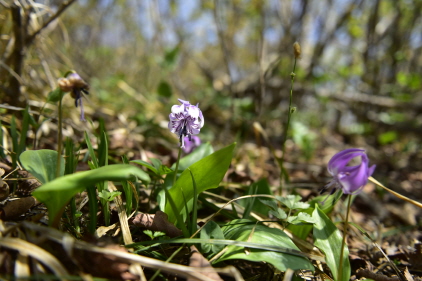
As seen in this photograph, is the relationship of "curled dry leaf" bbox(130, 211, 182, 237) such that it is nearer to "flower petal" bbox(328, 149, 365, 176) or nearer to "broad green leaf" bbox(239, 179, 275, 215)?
"broad green leaf" bbox(239, 179, 275, 215)

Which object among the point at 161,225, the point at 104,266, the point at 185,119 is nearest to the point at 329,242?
the point at 161,225

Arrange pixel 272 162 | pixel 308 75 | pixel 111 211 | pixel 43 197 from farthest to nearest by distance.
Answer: pixel 308 75, pixel 272 162, pixel 111 211, pixel 43 197

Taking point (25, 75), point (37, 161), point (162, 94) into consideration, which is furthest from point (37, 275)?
point (162, 94)

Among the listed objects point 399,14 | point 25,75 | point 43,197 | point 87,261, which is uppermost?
point 399,14

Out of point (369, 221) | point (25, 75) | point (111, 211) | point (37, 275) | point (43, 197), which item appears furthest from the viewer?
point (25, 75)

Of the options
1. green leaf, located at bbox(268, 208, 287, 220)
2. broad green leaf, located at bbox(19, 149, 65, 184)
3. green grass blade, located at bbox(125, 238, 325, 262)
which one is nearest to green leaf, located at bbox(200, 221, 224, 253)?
green grass blade, located at bbox(125, 238, 325, 262)

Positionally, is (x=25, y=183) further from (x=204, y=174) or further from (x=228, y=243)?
(x=228, y=243)

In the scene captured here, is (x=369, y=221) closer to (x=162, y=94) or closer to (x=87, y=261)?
(x=87, y=261)
